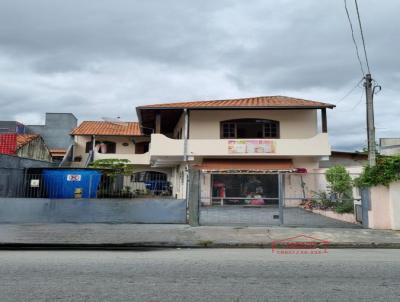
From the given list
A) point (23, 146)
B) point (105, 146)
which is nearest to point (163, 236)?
point (23, 146)

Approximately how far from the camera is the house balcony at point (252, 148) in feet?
68.3

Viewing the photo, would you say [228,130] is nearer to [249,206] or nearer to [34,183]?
[249,206]

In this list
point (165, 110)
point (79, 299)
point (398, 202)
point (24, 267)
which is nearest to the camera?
point (79, 299)

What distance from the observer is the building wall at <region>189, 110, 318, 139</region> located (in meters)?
22.3

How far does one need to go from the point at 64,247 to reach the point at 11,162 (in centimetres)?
867

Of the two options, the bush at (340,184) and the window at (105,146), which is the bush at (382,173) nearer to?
the bush at (340,184)

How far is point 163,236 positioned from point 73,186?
614cm

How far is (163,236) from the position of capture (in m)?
10.2

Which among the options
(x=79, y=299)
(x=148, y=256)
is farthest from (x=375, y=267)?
(x=79, y=299)

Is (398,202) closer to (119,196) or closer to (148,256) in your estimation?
(148,256)

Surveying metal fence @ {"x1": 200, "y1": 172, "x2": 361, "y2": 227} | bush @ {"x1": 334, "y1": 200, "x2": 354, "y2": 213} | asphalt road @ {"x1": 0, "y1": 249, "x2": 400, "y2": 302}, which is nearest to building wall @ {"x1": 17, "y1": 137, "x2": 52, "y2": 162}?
metal fence @ {"x1": 200, "y1": 172, "x2": 361, "y2": 227}

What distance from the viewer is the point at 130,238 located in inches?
386

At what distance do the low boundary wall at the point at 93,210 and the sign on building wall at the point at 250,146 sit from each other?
9.30 meters

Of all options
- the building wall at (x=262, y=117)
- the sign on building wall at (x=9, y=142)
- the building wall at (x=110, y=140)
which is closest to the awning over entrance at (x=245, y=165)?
the building wall at (x=262, y=117)
